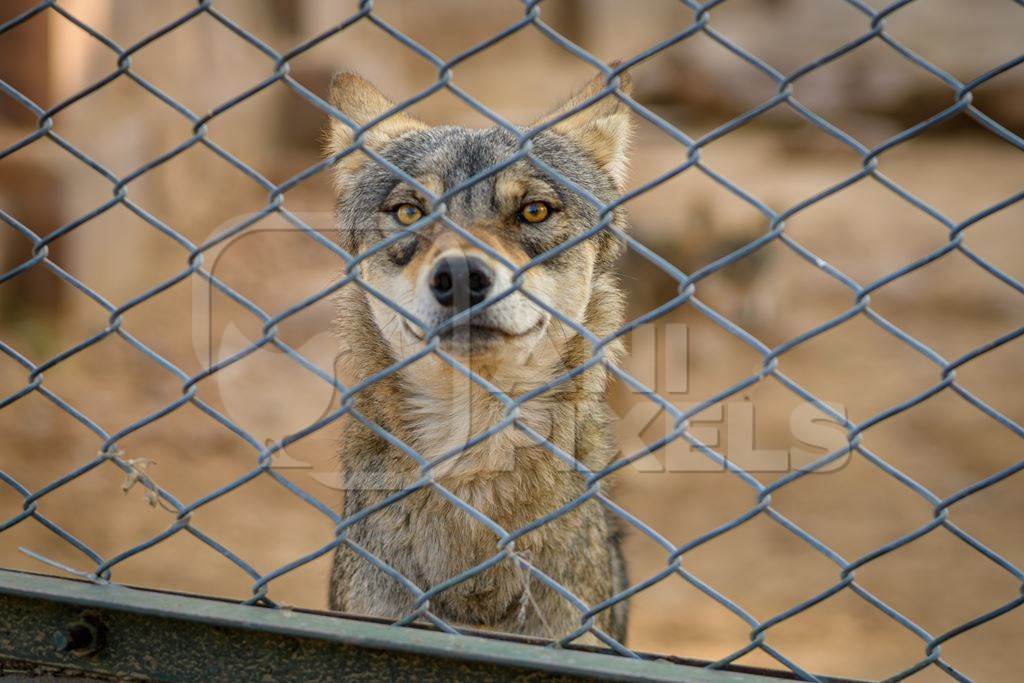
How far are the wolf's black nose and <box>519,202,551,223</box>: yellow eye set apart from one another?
2.07 ft

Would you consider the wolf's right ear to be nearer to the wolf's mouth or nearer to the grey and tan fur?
the grey and tan fur

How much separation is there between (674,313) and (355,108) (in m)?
3.84

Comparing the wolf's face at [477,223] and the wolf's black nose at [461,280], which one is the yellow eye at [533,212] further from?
the wolf's black nose at [461,280]

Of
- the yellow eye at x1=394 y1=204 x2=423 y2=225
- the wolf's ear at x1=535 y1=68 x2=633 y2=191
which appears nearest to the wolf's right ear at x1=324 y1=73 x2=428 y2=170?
the yellow eye at x1=394 y1=204 x2=423 y2=225

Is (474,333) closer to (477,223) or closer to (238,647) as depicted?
(477,223)

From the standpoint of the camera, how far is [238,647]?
1866mm

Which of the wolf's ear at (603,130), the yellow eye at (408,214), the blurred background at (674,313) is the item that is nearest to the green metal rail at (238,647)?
the blurred background at (674,313)

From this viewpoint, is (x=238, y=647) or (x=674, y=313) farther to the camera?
(x=674, y=313)

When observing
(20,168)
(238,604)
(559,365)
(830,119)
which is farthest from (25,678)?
(830,119)

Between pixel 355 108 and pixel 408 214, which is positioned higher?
pixel 355 108

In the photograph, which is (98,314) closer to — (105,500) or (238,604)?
(105,500)

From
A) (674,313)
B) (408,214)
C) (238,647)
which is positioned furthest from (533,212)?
(674,313)

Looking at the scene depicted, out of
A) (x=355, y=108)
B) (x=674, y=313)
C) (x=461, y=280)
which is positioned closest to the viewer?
(x=461, y=280)

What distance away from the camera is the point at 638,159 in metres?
7.84
